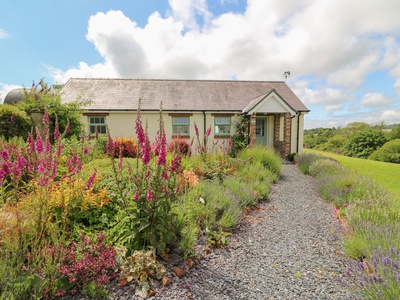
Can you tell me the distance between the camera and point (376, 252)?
8.24ft

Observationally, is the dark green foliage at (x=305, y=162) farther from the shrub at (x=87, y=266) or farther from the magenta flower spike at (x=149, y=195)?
the shrub at (x=87, y=266)

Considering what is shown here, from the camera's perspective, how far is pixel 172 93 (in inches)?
583

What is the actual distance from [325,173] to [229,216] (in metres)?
5.25

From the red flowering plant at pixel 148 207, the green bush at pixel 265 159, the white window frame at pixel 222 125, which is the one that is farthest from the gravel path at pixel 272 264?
the white window frame at pixel 222 125

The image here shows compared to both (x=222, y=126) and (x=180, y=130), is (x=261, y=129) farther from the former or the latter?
(x=180, y=130)

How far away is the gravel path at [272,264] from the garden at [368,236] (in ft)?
0.82

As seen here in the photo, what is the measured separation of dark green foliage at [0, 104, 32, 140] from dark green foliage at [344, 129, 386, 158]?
26.8m

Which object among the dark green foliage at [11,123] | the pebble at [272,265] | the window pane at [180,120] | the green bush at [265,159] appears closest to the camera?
the pebble at [272,265]

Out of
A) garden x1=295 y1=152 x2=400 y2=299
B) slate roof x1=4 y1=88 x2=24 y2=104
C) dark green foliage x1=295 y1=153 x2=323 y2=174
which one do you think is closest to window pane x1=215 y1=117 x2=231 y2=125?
dark green foliage x1=295 y1=153 x2=323 y2=174

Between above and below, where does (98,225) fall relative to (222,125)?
below

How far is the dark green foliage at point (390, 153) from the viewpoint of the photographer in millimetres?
18583

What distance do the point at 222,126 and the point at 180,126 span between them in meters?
2.68

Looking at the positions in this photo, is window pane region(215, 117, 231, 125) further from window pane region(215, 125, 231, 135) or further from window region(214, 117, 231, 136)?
window pane region(215, 125, 231, 135)

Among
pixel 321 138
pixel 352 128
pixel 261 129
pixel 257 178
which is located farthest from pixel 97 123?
pixel 352 128
